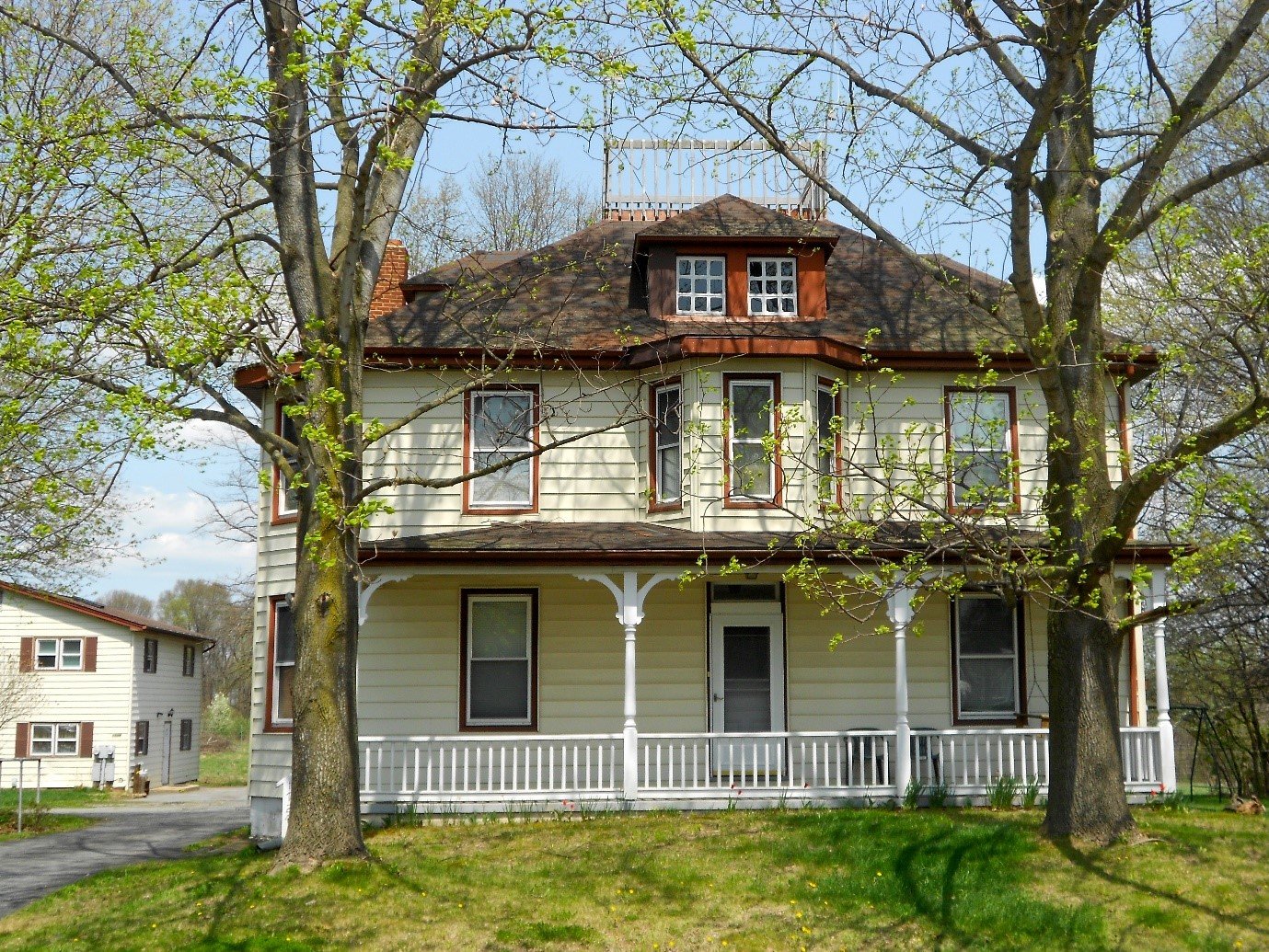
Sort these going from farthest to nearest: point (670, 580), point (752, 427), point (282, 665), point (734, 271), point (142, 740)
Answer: point (142, 740) < point (734, 271) < point (282, 665) < point (752, 427) < point (670, 580)

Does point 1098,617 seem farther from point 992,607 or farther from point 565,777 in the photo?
point 565,777

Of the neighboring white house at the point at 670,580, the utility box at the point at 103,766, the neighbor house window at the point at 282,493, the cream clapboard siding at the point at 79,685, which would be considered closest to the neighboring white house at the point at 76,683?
the cream clapboard siding at the point at 79,685

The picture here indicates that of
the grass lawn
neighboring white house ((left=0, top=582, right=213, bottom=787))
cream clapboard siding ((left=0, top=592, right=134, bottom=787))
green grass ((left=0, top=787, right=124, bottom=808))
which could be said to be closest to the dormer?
the grass lawn

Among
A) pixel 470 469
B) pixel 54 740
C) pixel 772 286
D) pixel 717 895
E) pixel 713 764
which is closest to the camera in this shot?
pixel 717 895

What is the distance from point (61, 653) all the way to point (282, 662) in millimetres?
21203

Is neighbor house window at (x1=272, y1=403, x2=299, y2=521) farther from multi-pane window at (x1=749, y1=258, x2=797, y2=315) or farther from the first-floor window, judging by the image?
the first-floor window

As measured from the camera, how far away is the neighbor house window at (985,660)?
17.4 meters

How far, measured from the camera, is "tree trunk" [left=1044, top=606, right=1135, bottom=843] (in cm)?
1284

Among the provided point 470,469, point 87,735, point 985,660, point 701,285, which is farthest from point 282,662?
point 87,735

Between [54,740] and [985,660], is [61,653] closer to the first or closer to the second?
[54,740]

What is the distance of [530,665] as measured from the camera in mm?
17156

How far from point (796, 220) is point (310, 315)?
789cm

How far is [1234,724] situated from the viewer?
2227 cm

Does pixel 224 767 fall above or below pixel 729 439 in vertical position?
below
